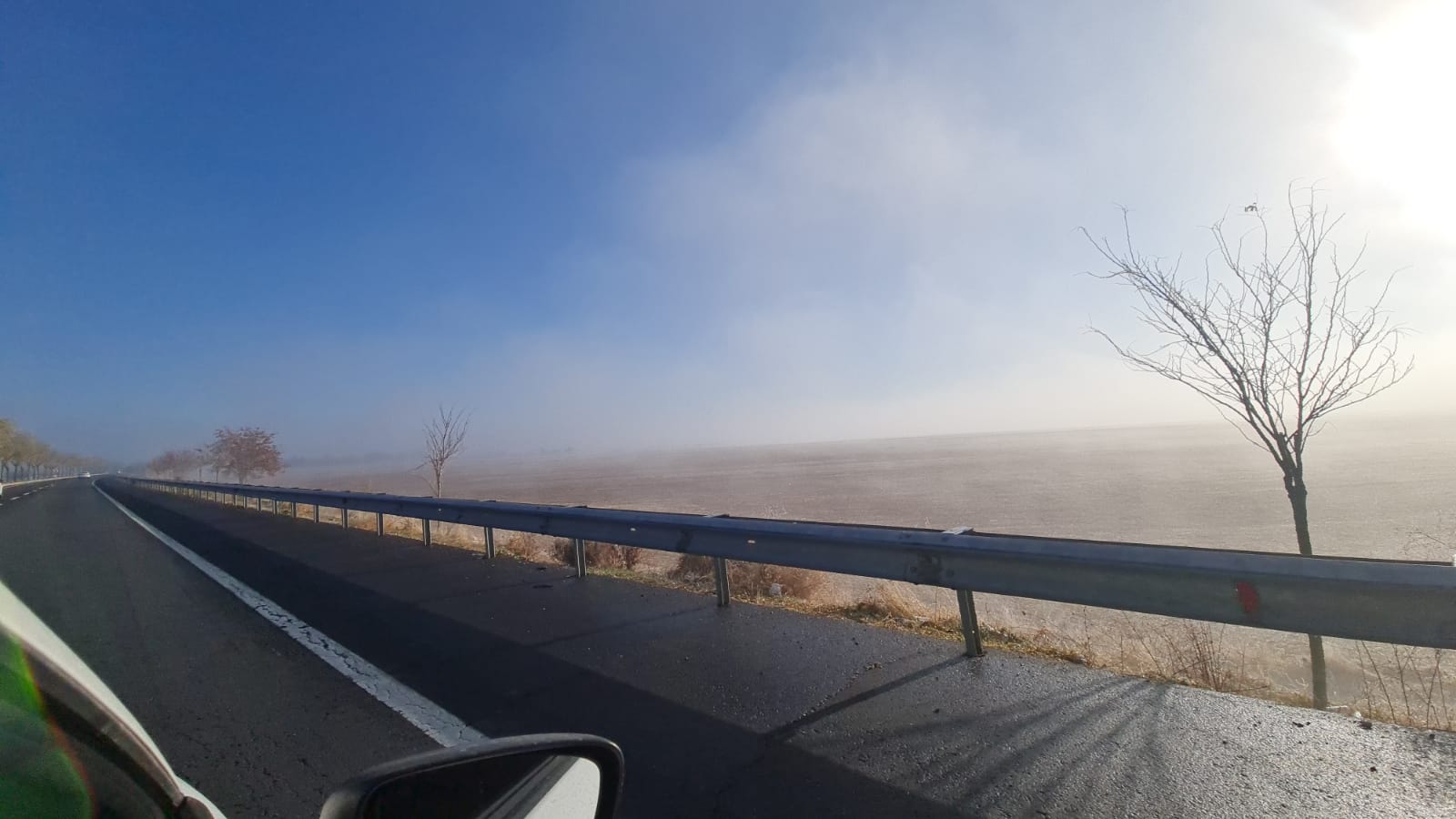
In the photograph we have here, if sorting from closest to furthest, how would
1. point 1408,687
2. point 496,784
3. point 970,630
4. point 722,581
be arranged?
point 496,784, point 970,630, point 1408,687, point 722,581

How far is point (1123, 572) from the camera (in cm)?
416

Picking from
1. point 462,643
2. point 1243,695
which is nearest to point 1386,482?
point 1243,695

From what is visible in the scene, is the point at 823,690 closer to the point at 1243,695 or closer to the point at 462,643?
the point at 1243,695

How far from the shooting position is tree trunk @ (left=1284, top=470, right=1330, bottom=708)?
191 inches

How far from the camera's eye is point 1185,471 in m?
28.4

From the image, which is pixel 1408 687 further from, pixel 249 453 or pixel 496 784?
pixel 249 453

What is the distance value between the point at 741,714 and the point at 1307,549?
4.39 metres

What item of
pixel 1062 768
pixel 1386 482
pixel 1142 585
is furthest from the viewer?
pixel 1386 482

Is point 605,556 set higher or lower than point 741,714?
lower

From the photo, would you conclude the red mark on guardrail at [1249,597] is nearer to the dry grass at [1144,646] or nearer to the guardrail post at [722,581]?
the dry grass at [1144,646]

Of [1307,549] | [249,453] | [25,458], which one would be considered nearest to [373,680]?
[1307,549]

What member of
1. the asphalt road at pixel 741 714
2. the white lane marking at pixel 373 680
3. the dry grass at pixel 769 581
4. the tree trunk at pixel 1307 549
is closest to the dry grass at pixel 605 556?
the dry grass at pixel 769 581

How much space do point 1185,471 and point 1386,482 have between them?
11835 mm

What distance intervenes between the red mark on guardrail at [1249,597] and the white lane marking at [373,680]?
3928 millimetres
